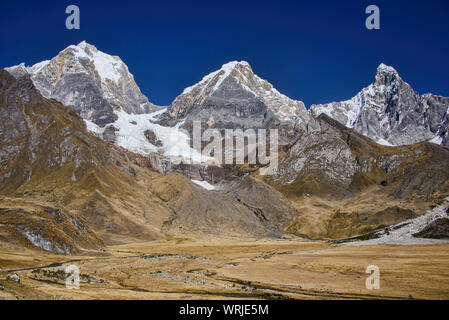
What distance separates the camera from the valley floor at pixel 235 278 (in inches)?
2203

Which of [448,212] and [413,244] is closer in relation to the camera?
[413,244]

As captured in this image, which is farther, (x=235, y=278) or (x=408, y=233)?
(x=408, y=233)

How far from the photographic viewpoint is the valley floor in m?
56.0

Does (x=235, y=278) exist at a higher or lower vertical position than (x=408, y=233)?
lower

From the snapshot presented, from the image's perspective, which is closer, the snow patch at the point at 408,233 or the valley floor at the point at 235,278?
the valley floor at the point at 235,278

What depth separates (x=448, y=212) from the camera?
5738 inches

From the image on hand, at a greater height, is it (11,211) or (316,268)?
(11,211)

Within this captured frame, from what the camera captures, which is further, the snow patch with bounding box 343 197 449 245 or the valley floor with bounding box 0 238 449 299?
the snow patch with bounding box 343 197 449 245

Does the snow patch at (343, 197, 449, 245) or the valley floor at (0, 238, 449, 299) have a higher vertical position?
the snow patch at (343, 197, 449, 245)

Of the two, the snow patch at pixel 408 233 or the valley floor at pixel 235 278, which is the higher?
the snow patch at pixel 408 233

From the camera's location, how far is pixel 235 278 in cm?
8025
